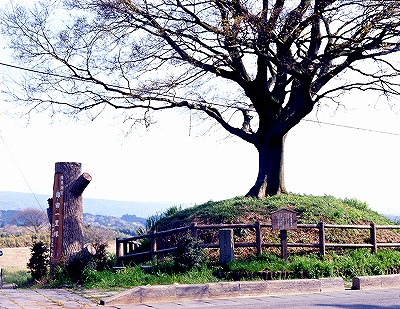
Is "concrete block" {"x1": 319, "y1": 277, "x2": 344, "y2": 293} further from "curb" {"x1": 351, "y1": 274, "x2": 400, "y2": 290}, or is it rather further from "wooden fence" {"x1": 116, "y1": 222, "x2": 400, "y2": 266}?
"wooden fence" {"x1": 116, "y1": 222, "x2": 400, "y2": 266}

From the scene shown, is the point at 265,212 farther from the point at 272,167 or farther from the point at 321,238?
the point at 272,167

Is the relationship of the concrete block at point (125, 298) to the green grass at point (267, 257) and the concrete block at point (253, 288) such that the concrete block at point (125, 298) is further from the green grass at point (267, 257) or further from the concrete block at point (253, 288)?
the concrete block at point (253, 288)

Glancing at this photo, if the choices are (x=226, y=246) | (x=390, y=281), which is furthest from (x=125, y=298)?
(x=390, y=281)

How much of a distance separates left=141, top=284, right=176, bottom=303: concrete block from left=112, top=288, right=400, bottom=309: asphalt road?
23 centimetres

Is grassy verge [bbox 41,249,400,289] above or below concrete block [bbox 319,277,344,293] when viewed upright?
above

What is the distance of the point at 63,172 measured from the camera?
18953mm

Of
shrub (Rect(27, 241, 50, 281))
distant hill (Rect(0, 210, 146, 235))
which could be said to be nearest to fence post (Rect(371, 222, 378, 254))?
shrub (Rect(27, 241, 50, 281))

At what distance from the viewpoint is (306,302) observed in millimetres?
13680

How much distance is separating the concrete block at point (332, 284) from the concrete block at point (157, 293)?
14.6ft

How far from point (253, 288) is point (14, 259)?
106ft

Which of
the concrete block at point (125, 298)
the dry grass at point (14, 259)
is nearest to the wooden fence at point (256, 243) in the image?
the concrete block at point (125, 298)

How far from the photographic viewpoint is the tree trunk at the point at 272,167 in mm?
25203

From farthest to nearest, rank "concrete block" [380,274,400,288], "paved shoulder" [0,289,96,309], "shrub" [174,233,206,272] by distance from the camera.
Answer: "concrete block" [380,274,400,288] < "shrub" [174,233,206,272] < "paved shoulder" [0,289,96,309]

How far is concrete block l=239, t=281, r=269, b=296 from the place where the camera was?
583 inches
